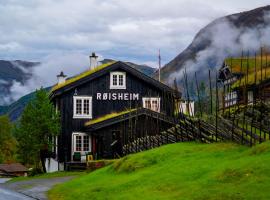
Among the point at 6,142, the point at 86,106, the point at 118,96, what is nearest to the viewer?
the point at 86,106

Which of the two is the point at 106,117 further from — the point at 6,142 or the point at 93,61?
the point at 6,142

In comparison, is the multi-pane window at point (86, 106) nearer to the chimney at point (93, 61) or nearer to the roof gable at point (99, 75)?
the roof gable at point (99, 75)

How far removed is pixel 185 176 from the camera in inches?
697

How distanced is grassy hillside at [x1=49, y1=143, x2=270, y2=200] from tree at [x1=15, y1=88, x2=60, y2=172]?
870 inches

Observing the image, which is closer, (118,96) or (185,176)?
(185,176)

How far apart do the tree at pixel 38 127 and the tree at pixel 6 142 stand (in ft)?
211

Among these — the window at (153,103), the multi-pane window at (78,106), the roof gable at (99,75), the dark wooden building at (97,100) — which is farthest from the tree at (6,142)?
the window at (153,103)

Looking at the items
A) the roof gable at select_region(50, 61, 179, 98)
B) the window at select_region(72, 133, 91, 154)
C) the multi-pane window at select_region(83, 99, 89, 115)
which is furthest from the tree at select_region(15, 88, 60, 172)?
the multi-pane window at select_region(83, 99, 89, 115)

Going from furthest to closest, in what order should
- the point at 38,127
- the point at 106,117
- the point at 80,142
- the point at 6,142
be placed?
the point at 6,142, the point at 80,142, the point at 38,127, the point at 106,117

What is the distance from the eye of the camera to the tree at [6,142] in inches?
4401

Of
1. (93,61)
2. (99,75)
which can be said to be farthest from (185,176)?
(93,61)

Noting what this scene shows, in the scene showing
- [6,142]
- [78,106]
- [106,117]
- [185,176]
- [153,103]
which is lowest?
[185,176]

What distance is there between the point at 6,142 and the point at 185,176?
98.0m

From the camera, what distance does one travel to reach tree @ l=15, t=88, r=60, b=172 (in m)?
46.7
